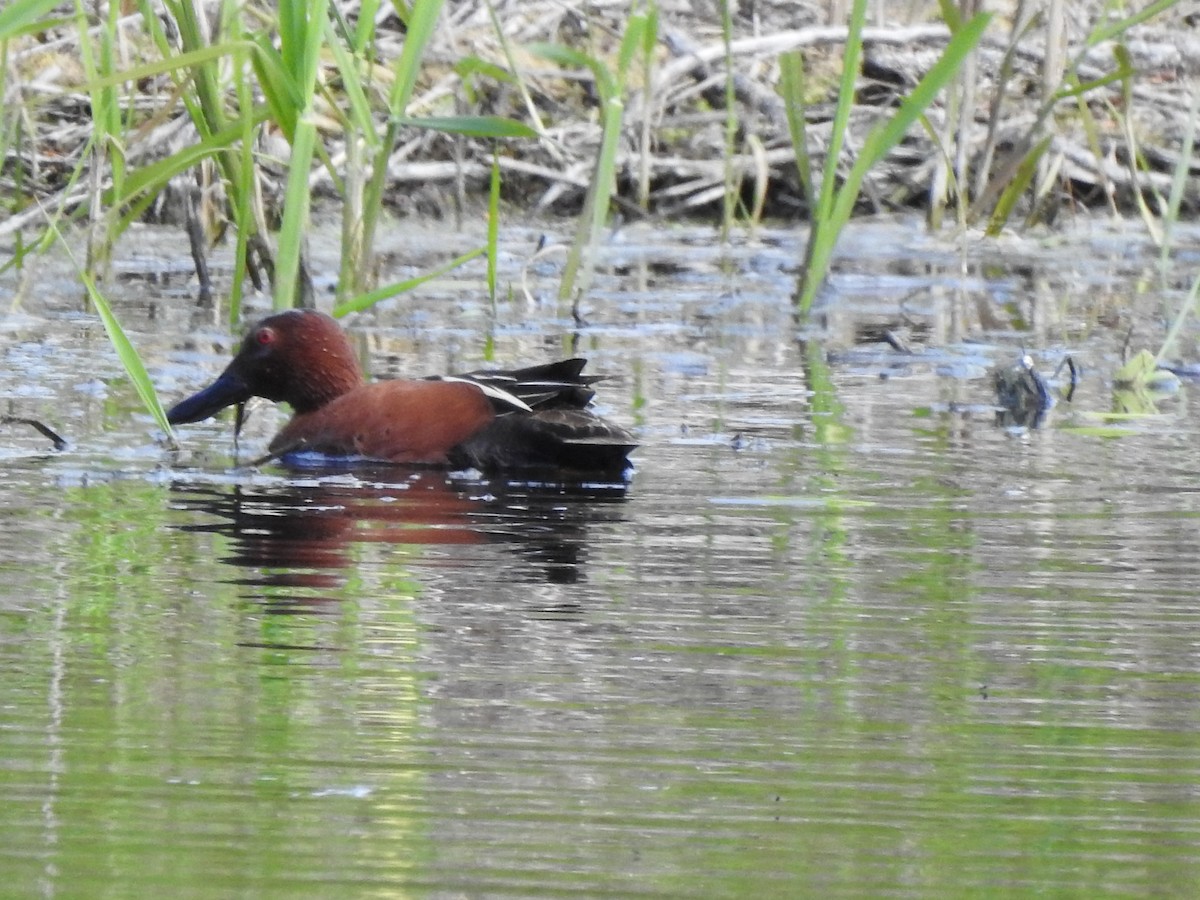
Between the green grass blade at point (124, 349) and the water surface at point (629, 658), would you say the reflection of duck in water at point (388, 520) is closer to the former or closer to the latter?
the water surface at point (629, 658)

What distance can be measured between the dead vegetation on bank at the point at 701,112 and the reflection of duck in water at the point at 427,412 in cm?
444

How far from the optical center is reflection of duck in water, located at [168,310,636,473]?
4.81 metres

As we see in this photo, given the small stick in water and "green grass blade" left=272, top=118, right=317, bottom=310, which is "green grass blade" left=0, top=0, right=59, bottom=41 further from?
"green grass blade" left=272, top=118, right=317, bottom=310

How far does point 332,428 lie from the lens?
509 centimetres

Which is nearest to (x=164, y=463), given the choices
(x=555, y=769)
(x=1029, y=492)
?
(x=1029, y=492)

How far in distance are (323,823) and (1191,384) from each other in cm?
475

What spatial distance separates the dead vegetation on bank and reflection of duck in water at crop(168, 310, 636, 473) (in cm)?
444

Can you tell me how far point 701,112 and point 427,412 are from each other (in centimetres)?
702

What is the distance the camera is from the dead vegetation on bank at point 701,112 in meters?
10.5

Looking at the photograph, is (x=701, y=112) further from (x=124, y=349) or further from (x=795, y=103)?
(x=124, y=349)

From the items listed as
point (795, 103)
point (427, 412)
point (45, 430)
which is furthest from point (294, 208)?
point (795, 103)

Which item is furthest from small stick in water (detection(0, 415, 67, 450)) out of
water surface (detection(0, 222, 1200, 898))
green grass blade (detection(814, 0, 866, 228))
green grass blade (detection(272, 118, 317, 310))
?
green grass blade (detection(814, 0, 866, 228))

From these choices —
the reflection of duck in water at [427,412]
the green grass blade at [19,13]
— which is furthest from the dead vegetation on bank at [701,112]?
the green grass blade at [19,13]

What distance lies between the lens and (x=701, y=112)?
11.7 m
